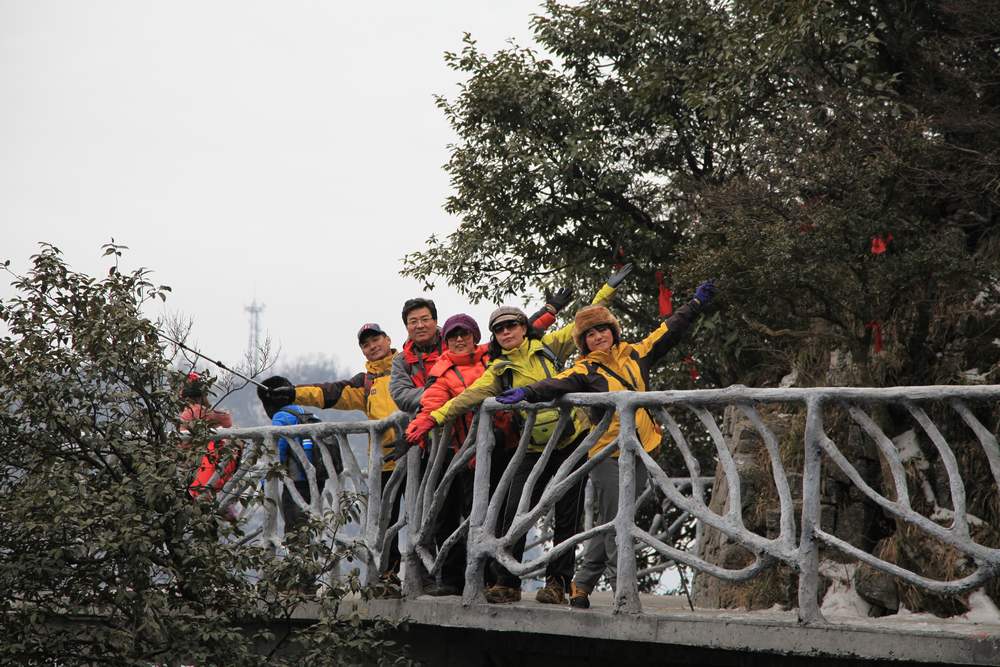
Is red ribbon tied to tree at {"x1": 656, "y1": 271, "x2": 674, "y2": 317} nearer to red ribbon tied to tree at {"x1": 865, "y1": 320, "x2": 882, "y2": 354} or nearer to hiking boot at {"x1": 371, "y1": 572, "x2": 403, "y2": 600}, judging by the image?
red ribbon tied to tree at {"x1": 865, "y1": 320, "x2": 882, "y2": 354}

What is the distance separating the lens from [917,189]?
10430 millimetres

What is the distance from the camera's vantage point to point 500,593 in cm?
744

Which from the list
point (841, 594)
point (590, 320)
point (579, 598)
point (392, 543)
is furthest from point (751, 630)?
point (841, 594)

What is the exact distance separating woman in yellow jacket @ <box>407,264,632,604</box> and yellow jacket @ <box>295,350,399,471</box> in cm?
133

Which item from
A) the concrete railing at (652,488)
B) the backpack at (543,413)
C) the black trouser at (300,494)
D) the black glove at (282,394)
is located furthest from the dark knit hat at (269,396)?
the backpack at (543,413)

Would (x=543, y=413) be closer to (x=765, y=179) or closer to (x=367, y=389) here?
(x=367, y=389)

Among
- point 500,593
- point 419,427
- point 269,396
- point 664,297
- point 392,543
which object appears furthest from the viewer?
point 664,297

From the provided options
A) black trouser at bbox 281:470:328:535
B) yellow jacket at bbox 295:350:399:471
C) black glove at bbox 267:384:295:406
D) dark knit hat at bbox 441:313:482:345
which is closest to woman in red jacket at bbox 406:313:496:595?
dark knit hat at bbox 441:313:482:345

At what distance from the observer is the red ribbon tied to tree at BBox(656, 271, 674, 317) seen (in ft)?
43.5

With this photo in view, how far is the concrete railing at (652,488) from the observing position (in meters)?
5.79

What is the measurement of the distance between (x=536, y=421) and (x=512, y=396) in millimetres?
545

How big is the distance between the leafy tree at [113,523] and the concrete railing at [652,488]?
482 mm

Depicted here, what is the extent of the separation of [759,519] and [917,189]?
2847mm

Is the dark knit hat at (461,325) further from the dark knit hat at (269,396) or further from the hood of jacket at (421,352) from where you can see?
the dark knit hat at (269,396)
